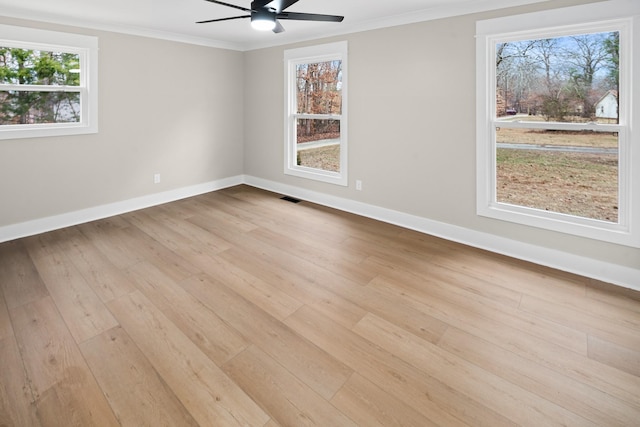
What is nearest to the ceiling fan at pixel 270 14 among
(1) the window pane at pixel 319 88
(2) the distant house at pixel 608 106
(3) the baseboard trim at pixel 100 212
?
(1) the window pane at pixel 319 88

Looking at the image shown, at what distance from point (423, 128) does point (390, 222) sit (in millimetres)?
1201

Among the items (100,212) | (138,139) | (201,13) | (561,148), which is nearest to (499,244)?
(561,148)

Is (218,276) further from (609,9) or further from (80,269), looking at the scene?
(609,9)

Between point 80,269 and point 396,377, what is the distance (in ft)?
9.51

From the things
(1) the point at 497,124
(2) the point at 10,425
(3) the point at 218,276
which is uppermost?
(1) the point at 497,124

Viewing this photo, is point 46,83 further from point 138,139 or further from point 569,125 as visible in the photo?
point 569,125

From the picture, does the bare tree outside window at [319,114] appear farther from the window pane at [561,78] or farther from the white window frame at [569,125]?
the window pane at [561,78]

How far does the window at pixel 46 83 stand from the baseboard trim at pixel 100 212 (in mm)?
975

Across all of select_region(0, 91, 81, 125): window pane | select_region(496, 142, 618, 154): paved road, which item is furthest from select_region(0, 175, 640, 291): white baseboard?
select_region(0, 91, 81, 125): window pane

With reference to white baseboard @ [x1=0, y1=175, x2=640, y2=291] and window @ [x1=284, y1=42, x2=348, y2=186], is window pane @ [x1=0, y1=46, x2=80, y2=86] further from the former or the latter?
window @ [x1=284, y1=42, x2=348, y2=186]

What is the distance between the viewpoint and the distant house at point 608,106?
2839mm

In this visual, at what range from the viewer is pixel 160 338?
2236mm

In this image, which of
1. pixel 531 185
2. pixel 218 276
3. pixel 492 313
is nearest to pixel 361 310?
pixel 492 313

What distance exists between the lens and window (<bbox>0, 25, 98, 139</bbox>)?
12.3 ft
